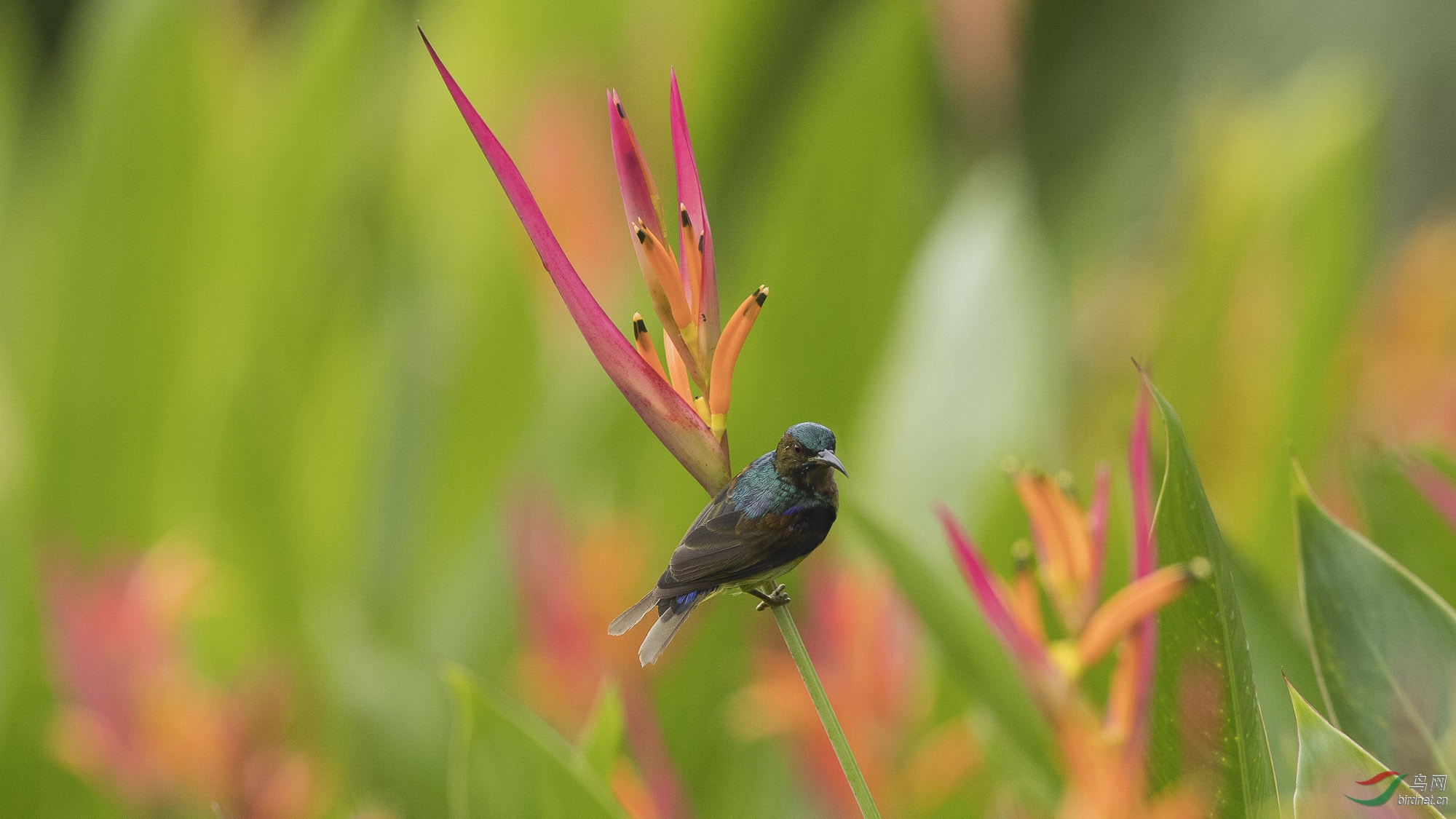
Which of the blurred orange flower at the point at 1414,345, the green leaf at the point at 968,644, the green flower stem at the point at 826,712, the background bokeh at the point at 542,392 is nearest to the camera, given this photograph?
the green flower stem at the point at 826,712

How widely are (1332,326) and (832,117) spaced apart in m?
0.25

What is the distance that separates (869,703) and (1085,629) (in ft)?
0.33

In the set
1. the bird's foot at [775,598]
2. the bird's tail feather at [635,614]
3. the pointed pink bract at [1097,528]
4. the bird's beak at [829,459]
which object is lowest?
the pointed pink bract at [1097,528]

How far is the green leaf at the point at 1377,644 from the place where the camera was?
169 mm

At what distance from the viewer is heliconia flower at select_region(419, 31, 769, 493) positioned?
0.11m

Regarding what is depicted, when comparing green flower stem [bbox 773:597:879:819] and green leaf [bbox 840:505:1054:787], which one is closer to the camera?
green flower stem [bbox 773:597:879:819]

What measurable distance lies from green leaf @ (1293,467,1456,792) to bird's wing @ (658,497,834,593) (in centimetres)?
10

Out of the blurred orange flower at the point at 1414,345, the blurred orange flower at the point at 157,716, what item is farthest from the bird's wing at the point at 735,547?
the blurred orange flower at the point at 1414,345

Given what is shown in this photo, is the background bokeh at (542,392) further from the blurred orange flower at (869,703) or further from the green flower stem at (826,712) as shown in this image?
the green flower stem at (826,712)

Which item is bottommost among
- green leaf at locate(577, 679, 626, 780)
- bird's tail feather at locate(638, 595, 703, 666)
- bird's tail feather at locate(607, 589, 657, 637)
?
green leaf at locate(577, 679, 626, 780)

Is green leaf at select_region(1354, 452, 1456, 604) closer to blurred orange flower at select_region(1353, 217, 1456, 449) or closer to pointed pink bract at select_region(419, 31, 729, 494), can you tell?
pointed pink bract at select_region(419, 31, 729, 494)

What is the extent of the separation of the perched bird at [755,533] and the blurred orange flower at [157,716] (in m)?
0.23

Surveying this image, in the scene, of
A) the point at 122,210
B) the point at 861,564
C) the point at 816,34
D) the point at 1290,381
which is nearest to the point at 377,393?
the point at 122,210

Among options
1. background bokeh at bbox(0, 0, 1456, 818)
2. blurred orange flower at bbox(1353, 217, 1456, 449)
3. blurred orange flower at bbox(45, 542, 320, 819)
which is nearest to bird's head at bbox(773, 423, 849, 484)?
background bokeh at bbox(0, 0, 1456, 818)
